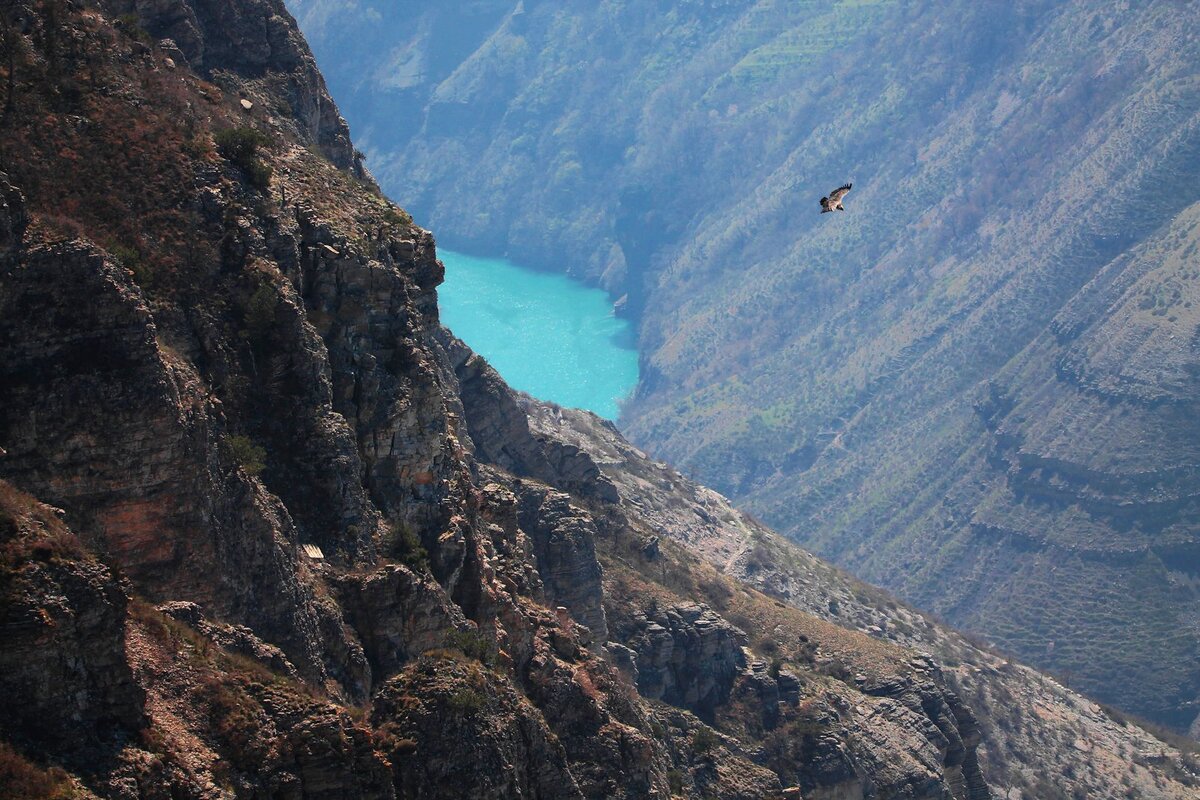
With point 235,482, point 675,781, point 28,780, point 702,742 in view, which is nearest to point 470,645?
point 235,482

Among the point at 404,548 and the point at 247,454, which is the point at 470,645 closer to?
the point at 404,548

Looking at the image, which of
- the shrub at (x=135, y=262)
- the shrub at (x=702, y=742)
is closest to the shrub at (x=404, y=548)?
the shrub at (x=135, y=262)

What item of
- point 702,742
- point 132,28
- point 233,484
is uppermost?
point 132,28

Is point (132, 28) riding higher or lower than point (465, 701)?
higher

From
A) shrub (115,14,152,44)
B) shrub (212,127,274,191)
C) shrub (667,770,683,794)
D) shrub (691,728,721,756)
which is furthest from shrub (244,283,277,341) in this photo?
shrub (691,728,721,756)

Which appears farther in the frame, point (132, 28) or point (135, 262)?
point (132, 28)

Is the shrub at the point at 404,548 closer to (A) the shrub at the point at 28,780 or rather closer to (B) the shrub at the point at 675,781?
(B) the shrub at the point at 675,781
